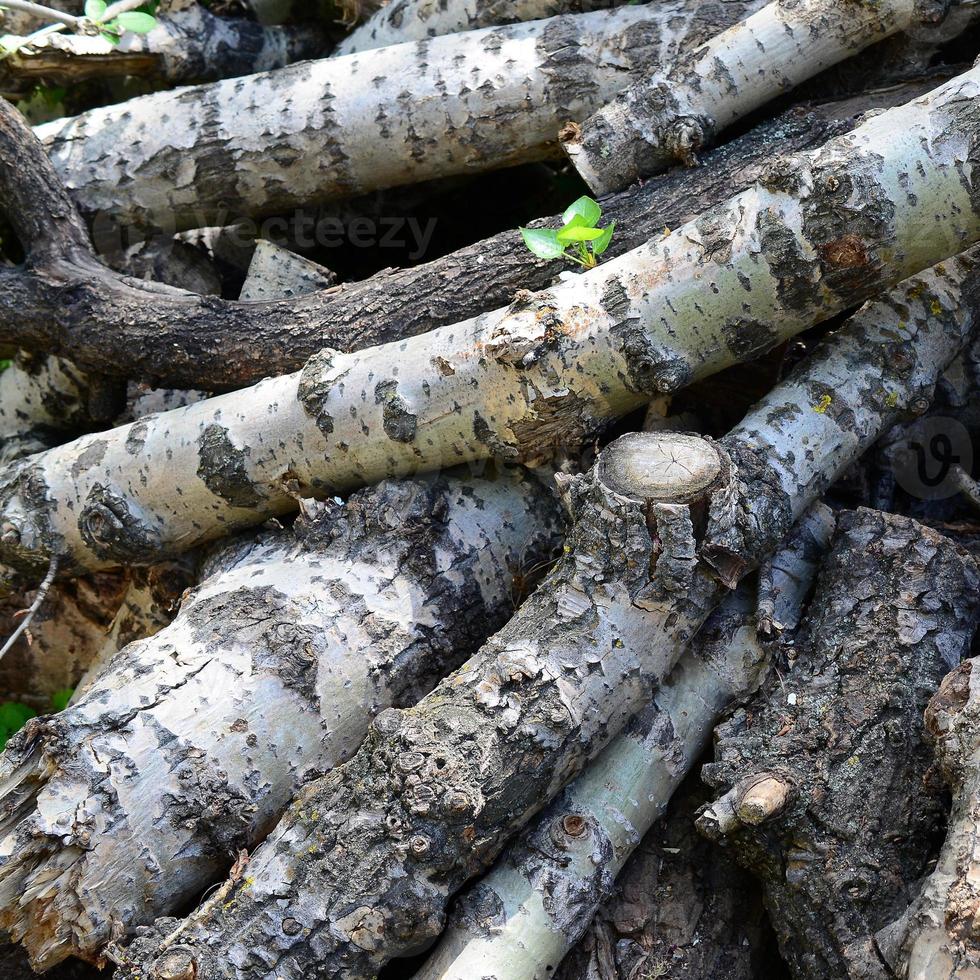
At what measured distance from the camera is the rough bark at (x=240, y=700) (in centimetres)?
173

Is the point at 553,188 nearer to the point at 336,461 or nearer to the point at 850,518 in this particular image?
the point at 336,461

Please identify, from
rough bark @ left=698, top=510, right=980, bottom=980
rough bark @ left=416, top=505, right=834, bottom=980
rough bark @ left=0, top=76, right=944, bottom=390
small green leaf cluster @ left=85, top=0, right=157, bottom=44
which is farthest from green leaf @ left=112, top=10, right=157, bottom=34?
rough bark @ left=698, top=510, right=980, bottom=980

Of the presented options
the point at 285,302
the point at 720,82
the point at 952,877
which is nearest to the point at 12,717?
the point at 285,302

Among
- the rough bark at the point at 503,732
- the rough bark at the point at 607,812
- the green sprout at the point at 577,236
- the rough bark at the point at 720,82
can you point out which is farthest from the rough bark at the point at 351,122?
the rough bark at the point at 607,812

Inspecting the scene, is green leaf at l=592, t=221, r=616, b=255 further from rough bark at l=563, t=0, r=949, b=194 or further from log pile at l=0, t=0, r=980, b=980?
rough bark at l=563, t=0, r=949, b=194

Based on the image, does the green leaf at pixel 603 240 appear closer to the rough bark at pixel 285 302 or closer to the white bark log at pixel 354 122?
the rough bark at pixel 285 302

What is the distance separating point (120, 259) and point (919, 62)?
2.28 m

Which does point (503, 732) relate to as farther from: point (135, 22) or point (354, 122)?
point (135, 22)

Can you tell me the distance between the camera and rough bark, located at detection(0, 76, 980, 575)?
180cm

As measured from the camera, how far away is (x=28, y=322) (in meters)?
2.61

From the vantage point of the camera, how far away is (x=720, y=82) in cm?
231

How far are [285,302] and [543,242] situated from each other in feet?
2.52

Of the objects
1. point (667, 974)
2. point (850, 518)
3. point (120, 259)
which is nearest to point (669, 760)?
point (667, 974)

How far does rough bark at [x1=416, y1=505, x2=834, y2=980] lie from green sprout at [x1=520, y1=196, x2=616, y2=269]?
2.35ft
